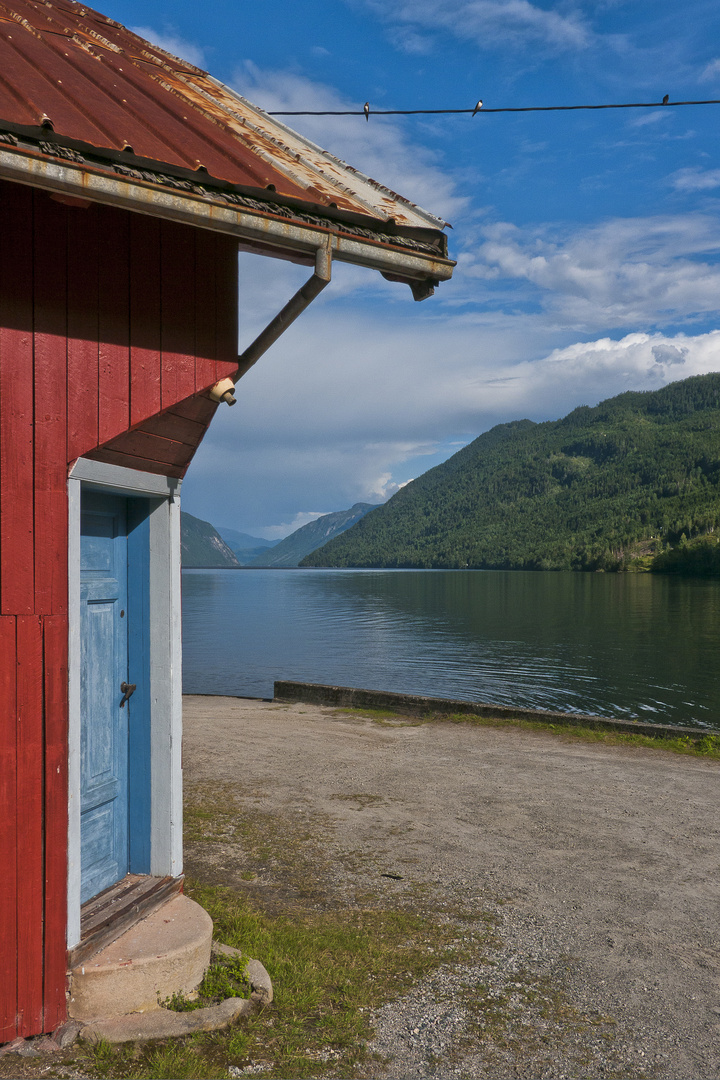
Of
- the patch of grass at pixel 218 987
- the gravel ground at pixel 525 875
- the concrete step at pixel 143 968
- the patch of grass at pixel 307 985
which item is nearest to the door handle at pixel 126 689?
the concrete step at pixel 143 968

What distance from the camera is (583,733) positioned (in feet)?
40.6

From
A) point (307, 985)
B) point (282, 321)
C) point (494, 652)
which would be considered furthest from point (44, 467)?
point (494, 652)

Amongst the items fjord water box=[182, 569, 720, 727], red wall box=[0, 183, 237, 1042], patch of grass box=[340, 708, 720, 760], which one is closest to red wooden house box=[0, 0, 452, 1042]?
red wall box=[0, 183, 237, 1042]

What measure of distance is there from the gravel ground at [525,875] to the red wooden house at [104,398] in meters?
1.83

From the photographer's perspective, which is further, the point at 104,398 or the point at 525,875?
the point at 525,875

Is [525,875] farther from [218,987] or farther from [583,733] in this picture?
[583,733]

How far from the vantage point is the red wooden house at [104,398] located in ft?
11.1

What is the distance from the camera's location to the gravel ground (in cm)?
378

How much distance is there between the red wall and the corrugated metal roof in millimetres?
471

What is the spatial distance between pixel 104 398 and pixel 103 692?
175cm

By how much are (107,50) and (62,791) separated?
15.7ft

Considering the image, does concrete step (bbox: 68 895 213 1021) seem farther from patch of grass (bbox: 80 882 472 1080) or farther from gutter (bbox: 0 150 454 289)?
gutter (bbox: 0 150 454 289)

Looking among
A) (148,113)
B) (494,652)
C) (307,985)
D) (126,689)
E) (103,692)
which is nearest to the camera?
(148,113)

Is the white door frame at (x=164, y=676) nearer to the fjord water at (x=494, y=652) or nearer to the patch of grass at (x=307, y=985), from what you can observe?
the patch of grass at (x=307, y=985)
